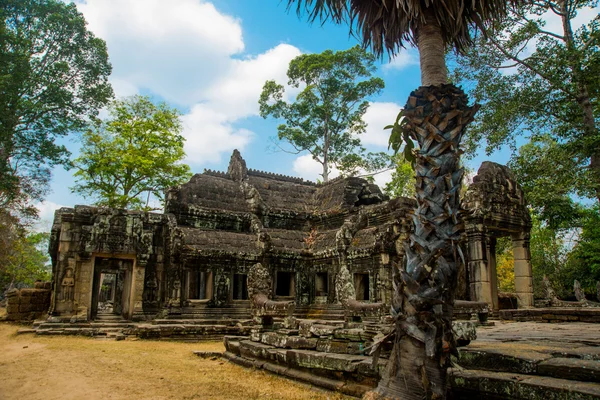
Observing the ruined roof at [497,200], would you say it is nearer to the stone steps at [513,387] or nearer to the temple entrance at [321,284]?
the temple entrance at [321,284]

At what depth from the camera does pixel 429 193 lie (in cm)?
480

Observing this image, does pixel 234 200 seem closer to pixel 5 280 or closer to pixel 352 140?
pixel 352 140

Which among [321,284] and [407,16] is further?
[321,284]

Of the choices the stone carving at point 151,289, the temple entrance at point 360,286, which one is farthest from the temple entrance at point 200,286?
the temple entrance at point 360,286

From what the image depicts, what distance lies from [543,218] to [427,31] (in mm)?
11590

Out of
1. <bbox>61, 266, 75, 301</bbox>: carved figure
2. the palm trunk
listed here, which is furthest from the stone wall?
the palm trunk

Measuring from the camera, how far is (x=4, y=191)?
797 inches

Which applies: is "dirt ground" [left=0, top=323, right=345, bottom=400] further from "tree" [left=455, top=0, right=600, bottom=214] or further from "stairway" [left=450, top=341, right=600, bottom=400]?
"tree" [left=455, top=0, right=600, bottom=214]

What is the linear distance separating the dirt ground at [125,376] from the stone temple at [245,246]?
13.4ft

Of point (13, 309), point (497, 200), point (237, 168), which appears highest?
point (237, 168)

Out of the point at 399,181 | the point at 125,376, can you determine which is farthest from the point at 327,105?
the point at 125,376

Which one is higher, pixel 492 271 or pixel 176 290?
pixel 492 271

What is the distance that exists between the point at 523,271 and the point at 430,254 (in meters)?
10.8

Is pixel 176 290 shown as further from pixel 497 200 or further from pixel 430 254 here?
pixel 430 254
